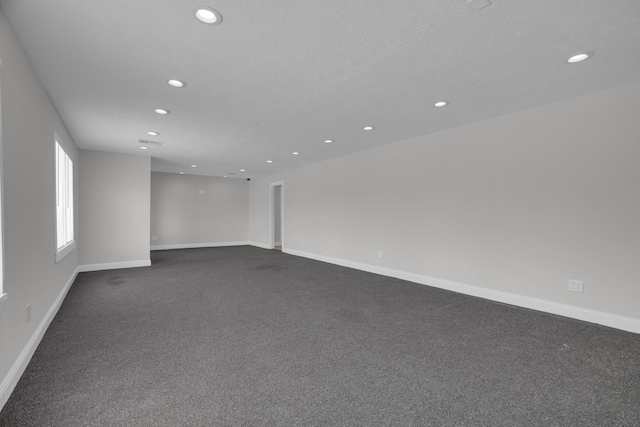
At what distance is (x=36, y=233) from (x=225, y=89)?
214 centimetres

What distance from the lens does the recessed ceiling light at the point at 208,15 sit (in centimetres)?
180

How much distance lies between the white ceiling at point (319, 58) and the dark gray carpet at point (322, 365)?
239 centimetres

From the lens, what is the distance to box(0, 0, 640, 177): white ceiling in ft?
6.00

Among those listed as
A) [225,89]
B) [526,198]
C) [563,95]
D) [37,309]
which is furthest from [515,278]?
[37,309]

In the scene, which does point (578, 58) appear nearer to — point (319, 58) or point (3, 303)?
point (319, 58)

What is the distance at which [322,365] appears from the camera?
218 centimetres

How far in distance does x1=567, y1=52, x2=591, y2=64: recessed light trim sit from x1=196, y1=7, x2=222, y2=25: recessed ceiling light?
8.92ft

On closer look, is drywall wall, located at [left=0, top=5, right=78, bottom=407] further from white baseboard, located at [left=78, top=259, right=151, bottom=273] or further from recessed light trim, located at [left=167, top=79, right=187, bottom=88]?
white baseboard, located at [left=78, top=259, right=151, bottom=273]

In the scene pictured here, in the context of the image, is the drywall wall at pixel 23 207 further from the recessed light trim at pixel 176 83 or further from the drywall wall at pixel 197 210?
the drywall wall at pixel 197 210

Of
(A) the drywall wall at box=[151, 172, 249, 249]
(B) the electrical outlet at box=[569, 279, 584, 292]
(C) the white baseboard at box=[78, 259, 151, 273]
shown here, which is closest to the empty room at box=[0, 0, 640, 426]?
(B) the electrical outlet at box=[569, 279, 584, 292]

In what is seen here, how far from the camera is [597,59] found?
2.38 metres

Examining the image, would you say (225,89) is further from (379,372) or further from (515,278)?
(515,278)

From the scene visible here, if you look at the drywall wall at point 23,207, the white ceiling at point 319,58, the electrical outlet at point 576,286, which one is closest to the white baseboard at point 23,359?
the drywall wall at point 23,207

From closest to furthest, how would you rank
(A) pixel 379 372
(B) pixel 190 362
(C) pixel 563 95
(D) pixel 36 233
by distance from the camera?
1. (A) pixel 379 372
2. (B) pixel 190 362
3. (D) pixel 36 233
4. (C) pixel 563 95
